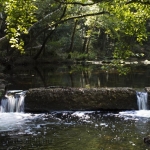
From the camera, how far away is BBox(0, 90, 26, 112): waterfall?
1420 cm

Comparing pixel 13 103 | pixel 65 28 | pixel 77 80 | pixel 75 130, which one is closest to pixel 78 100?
pixel 13 103

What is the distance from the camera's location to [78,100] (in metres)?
14.3

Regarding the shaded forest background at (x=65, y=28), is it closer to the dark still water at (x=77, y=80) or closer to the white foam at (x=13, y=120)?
the dark still water at (x=77, y=80)

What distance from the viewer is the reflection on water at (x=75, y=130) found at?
866 cm

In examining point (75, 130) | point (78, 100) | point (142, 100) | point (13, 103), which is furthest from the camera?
point (142, 100)

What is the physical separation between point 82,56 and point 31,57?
404 inches

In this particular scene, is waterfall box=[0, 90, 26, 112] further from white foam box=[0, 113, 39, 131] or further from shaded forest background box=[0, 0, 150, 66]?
shaded forest background box=[0, 0, 150, 66]

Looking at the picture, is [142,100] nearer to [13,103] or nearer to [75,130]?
[75,130]

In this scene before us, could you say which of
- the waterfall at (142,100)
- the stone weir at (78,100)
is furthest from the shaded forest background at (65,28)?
the waterfall at (142,100)

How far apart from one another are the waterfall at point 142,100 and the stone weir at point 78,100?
0.22 metres

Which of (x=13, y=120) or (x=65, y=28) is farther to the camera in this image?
(x=65, y=28)

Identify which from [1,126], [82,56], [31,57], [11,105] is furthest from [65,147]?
[82,56]

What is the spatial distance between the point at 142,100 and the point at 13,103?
6365 millimetres

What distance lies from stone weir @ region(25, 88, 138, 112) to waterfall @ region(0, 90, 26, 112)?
0.34m
